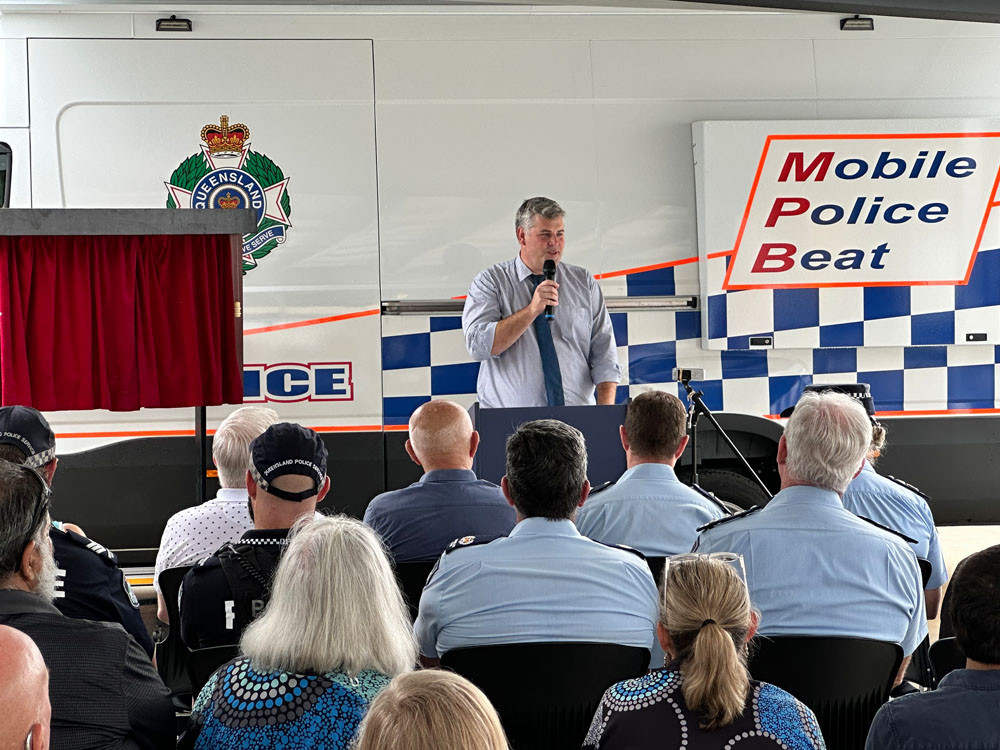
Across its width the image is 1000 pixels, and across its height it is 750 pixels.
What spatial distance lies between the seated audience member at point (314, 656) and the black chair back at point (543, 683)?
240mm

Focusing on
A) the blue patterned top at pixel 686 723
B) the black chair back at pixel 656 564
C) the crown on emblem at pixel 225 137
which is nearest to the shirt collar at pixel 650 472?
the black chair back at pixel 656 564

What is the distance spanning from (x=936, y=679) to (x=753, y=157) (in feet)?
9.85

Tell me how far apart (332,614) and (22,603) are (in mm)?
476

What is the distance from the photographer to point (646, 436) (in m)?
3.03

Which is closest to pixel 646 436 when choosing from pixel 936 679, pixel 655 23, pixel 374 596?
pixel 936 679

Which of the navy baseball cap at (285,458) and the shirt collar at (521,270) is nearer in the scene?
the navy baseball cap at (285,458)

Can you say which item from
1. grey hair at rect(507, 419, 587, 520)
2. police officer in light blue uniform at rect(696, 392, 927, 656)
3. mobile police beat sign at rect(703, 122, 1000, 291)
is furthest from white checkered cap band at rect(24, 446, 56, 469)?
mobile police beat sign at rect(703, 122, 1000, 291)

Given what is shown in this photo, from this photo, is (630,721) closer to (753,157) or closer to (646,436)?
(646,436)

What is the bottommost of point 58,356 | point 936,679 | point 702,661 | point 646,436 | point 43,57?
point 936,679

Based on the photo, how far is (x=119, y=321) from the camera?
Answer: 12.8 feet

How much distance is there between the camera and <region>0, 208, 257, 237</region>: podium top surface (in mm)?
3740

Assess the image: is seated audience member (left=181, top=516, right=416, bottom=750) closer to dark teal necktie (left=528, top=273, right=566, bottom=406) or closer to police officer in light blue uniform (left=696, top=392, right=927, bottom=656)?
police officer in light blue uniform (left=696, top=392, right=927, bottom=656)

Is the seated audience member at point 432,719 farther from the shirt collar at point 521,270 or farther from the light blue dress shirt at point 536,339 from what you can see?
the shirt collar at point 521,270

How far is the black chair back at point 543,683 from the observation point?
1984 mm
